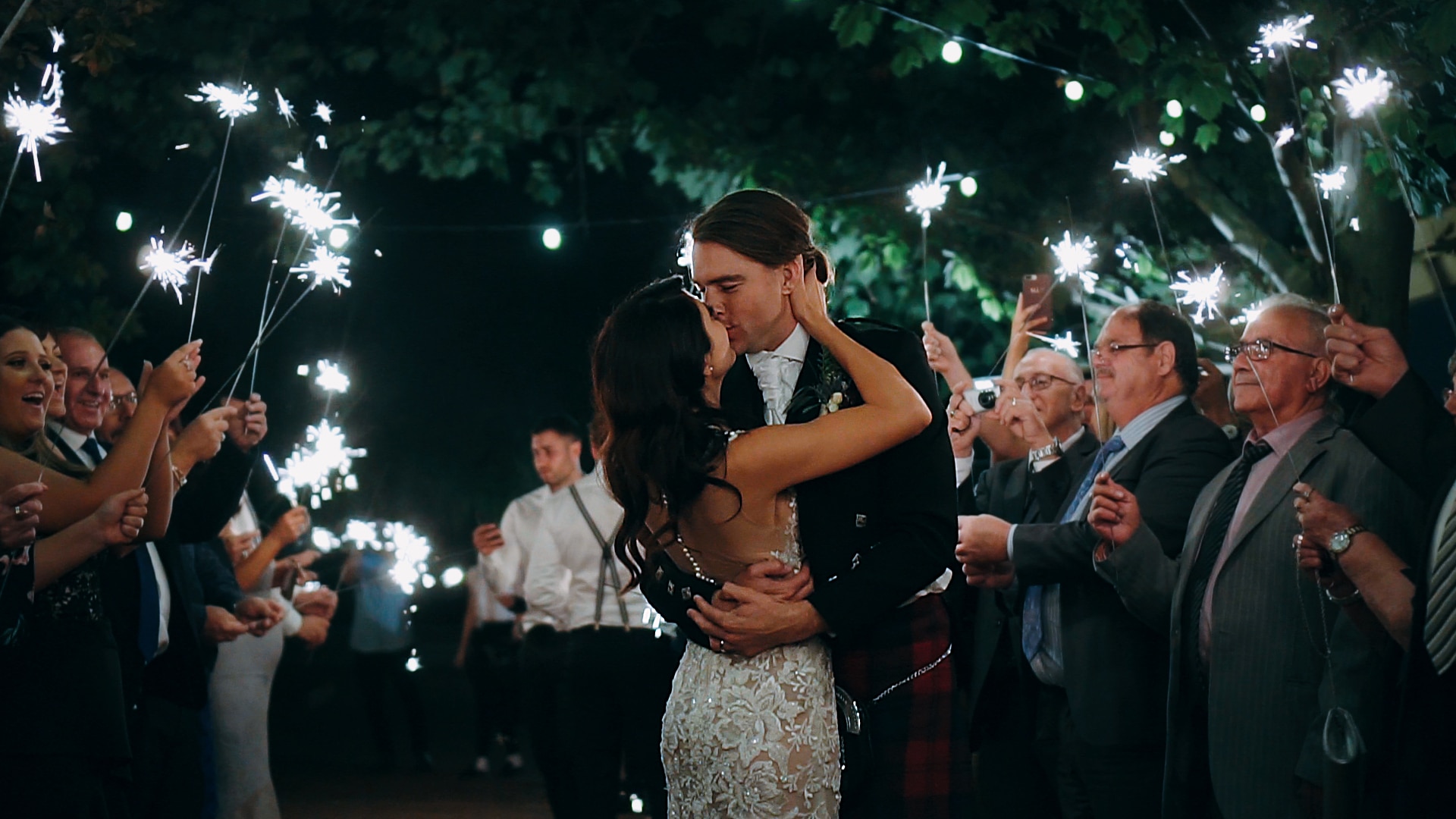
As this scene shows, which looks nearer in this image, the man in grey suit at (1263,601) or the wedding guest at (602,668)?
the man in grey suit at (1263,601)

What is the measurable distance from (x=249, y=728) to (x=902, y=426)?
177 inches

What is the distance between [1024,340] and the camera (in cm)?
585

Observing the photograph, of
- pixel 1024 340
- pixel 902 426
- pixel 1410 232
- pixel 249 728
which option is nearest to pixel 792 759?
pixel 902 426

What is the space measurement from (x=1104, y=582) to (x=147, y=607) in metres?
3.28

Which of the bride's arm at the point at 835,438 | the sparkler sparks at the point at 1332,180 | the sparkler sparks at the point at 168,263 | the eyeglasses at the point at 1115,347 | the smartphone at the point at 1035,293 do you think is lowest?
the bride's arm at the point at 835,438

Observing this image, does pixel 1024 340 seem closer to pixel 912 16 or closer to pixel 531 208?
pixel 912 16

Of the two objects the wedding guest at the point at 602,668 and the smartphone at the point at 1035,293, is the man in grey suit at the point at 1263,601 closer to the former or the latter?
the smartphone at the point at 1035,293

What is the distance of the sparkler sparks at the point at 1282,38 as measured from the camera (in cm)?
547

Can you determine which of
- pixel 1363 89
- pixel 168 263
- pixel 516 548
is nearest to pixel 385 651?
pixel 516 548

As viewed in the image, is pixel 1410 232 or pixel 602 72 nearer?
pixel 1410 232

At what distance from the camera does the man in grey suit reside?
3.92 meters

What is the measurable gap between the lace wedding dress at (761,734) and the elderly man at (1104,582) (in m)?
1.75

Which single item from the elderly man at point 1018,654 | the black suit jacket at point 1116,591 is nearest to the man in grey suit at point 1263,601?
the black suit jacket at point 1116,591

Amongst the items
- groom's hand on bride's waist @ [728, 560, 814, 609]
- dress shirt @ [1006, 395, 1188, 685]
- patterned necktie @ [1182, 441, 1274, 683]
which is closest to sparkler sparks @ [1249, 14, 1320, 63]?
dress shirt @ [1006, 395, 1188, 685]
